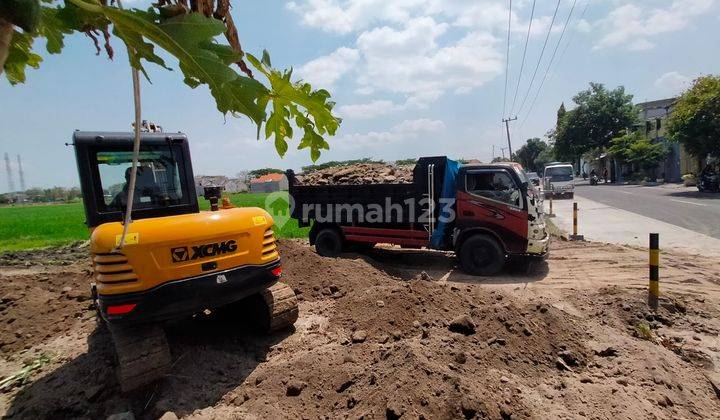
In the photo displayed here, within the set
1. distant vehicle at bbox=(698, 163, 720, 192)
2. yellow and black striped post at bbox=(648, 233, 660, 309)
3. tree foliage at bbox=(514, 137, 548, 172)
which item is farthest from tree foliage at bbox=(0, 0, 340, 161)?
tree foliage at bbox=(514, 137, 548, 172)

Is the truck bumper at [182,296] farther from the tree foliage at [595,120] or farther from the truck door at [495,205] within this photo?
the tree foliage at [595,120]

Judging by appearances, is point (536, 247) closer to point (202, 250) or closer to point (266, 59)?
point (202, 250)

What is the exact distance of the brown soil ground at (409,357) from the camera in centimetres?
305

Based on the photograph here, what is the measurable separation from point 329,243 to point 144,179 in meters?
5.27

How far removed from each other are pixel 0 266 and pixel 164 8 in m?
12.6

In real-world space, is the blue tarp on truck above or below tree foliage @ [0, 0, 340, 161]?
below

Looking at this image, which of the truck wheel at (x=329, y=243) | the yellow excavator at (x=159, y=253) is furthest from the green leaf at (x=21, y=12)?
the truck wheel at (x=329, y=243)

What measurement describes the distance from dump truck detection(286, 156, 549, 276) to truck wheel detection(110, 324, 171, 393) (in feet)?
17.6

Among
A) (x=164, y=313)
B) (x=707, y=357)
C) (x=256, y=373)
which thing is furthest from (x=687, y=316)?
(x=164, y=313)

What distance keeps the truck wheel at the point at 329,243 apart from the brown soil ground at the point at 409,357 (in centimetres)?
257

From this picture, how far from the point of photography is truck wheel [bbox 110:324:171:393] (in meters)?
3.44

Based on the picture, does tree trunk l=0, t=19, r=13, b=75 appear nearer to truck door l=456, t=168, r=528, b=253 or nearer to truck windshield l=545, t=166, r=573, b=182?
truck door l=456, t=168, r=528, b=253

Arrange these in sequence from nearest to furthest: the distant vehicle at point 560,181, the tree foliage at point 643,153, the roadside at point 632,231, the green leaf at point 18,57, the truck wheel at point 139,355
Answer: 1. the green leaf at point 18,57
2. the truck wheel at point 139,355
3. the roadside at point 632,231
4. the distant vehicle at point 560,181
5. the tree foliage at point 643,153

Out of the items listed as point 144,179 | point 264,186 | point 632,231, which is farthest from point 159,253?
point 264,186
